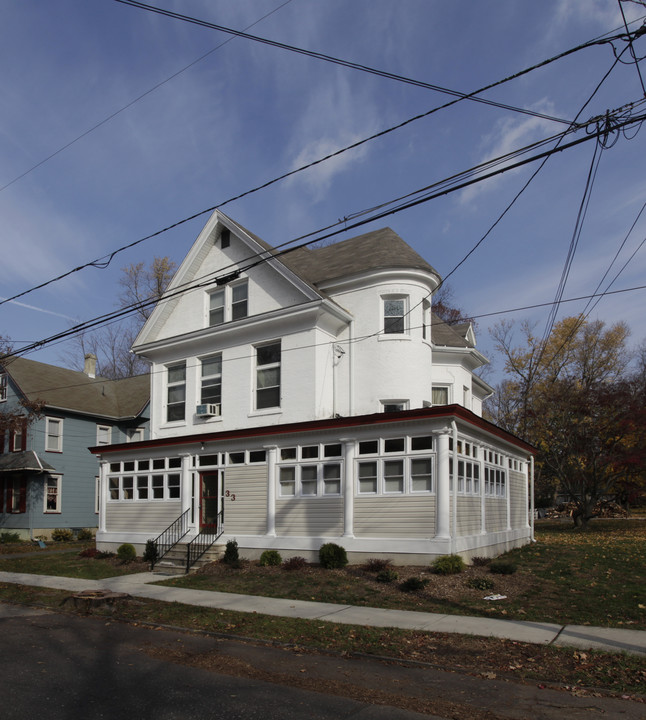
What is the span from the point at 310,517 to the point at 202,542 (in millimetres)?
4284

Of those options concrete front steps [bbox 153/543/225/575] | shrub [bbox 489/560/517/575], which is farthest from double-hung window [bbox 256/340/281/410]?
shrub [bbox 489/560/517/575]

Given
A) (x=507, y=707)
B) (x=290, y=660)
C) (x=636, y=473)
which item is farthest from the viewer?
(x=636, y=473)

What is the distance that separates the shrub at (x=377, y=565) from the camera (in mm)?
15433

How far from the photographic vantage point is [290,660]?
340 inches

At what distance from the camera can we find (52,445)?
33.8 meters

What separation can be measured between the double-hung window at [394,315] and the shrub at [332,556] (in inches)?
279

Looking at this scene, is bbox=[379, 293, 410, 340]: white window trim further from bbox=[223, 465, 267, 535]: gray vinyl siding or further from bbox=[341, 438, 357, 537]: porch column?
bbox=[223, 465, 267, 535]: gray vinyl siding

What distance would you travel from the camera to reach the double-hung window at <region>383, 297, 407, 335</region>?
66.3 feet

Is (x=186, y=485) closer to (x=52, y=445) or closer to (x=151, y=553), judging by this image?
(x=151, y=553)

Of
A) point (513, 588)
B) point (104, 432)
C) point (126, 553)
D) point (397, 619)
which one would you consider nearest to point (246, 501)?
point (126, 553)

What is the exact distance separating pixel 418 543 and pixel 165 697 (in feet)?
32.2

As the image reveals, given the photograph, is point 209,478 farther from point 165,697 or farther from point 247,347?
point 165,697

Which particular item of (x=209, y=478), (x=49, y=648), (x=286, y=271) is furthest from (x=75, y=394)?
(x=49, y=648)

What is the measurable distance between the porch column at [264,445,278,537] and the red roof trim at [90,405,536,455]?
520 millimetres
